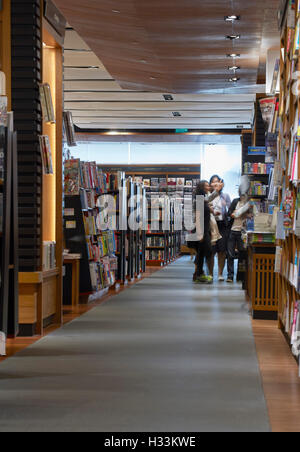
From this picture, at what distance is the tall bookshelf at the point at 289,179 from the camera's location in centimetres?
486

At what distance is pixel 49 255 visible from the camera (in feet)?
21.7

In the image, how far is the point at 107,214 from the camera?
10.5 metres

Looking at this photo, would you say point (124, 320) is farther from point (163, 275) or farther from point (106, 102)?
point (106, 102)

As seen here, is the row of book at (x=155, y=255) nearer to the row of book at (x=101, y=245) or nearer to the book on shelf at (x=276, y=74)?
the row of book at (x=101, y=245)

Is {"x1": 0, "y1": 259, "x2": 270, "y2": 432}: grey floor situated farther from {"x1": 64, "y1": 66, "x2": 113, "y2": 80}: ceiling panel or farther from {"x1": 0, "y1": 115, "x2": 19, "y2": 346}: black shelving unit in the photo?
{"x1": 64, "y1": 66, "x2": 113, "y2": 80}: ceiling panel

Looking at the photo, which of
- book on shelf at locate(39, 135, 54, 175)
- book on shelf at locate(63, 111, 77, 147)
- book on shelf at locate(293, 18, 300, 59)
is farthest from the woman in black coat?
book on shelf at locate(293, 18, 300, 59)

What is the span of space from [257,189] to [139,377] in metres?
5.71

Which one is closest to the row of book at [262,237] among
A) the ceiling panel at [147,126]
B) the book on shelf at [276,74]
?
the book on shelf at [276,74]

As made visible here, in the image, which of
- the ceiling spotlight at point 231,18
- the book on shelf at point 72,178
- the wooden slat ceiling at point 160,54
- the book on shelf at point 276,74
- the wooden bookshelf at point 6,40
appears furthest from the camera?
the book on shelf at point 72,178

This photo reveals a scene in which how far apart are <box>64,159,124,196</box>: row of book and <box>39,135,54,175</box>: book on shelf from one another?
2.24 metres

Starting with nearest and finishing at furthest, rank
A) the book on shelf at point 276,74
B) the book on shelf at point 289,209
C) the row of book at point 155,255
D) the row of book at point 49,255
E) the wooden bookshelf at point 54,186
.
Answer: the book on shelf at point 289,209, the row of book at point 49,255, the wooden bookshelf at point 54,186, the book on shelf at point 276,74, the row of book at point 155,255

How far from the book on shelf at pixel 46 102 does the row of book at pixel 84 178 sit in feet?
7.40

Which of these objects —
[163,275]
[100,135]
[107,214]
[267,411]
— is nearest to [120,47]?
[107,214]

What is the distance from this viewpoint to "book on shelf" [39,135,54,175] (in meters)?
6.25
